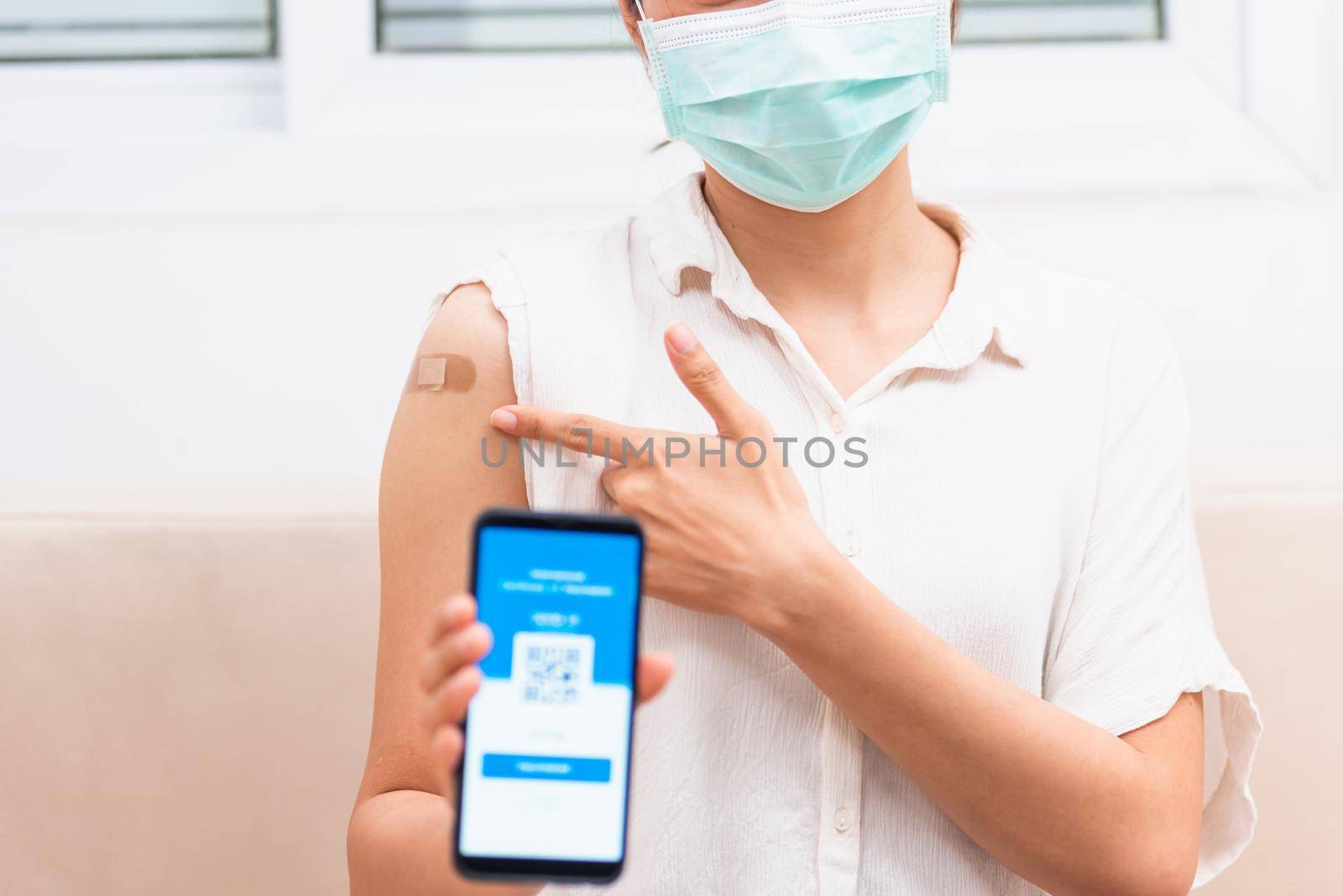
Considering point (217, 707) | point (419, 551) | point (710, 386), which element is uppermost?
point (710, 386)

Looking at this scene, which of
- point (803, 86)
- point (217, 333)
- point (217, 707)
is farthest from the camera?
point (217, 333)

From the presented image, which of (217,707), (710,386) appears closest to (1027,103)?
(710,386)

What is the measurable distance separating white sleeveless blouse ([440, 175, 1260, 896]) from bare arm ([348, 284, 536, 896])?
2 cm

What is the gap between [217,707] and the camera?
882mm

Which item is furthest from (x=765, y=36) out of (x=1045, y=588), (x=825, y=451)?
(x=1045, y=588)

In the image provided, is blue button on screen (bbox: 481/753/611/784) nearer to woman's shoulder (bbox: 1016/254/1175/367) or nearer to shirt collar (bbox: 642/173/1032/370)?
shirt collar (bbox: 642/173/1032/370)

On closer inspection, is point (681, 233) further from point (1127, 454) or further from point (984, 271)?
point (1127, 454)

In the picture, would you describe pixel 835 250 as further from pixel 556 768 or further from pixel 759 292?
pixel 556 768

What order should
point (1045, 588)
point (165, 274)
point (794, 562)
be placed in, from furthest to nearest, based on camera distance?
point (165, 274), point (1045, 588), point (794, 562)

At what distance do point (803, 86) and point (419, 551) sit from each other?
35 cm

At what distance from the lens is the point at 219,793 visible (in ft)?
2.88

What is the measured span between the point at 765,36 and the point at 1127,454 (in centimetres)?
34

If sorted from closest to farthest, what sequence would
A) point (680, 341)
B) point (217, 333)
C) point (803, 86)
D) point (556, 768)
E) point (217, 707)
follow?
point (556, 768) → point (680, 341) → point (803, 86) → point (217, 707) → point (217, 333)
